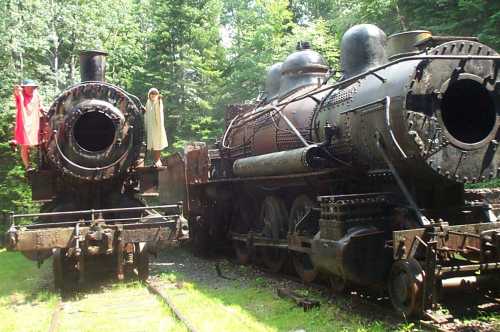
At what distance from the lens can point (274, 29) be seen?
23.2 m

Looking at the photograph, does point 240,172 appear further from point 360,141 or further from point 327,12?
point 327,12

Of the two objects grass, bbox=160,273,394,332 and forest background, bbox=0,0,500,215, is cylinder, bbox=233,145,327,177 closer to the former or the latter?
grass, bbox=160,273,394,332

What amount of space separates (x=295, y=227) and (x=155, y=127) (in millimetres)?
3018

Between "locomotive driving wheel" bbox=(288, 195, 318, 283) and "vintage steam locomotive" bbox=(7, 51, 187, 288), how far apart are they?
5.34 ft

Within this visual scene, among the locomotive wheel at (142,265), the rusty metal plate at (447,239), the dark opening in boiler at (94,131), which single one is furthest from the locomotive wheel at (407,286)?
the dark opening in boiler at (94,131)

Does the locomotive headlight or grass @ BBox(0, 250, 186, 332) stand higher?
the locomotive headlight

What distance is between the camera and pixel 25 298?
7.97 m

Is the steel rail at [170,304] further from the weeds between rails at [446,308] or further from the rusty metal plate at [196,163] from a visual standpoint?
the rusty metal plate at [196,163]

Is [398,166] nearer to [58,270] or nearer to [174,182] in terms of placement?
[58,270]

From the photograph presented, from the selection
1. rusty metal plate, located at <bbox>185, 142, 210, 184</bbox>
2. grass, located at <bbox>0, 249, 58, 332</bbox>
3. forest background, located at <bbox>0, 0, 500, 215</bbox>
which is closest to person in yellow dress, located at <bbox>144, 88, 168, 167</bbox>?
rusty metal plate, located at <bbox>185, 142, 210, 184</bbox>

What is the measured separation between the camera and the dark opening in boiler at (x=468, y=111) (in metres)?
5.96

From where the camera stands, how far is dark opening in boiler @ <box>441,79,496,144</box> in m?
5.96

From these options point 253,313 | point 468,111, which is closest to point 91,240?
point 253,313

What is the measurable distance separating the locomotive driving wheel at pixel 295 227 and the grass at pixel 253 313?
23.0 inches
